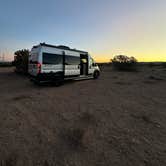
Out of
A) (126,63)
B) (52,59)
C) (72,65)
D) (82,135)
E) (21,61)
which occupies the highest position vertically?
(126,63)

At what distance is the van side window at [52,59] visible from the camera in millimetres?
8391

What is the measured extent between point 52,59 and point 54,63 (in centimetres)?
30

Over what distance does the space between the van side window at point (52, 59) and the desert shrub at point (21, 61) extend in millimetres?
9076

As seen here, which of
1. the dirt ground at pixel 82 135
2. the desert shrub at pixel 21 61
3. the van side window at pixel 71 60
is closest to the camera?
the dirt ground at pixel 82 135

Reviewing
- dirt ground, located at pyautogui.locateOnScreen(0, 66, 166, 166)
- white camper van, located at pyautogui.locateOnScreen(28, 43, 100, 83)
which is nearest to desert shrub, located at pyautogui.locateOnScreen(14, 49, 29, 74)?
white camper van, located at pyautogui.locateOnScreen(28, 43, 100, 83)

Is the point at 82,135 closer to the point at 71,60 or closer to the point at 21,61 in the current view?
the point at 71,60

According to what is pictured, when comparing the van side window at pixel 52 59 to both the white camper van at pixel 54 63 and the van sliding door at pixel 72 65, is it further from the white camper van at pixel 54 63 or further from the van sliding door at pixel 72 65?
A: the van sliding door at pixel 72 65

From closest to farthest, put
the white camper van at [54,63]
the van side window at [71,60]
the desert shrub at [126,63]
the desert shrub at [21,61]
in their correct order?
the white camper van at [54,63]
the van side window at [71,60]
the desert shrub at [21,61]
the desert shrub at [126,63]

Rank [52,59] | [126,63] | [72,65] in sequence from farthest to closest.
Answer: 1. [126,63]
2. [72,65]
3. [52,59]

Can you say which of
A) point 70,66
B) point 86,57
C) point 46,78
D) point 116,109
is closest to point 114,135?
point 116,109

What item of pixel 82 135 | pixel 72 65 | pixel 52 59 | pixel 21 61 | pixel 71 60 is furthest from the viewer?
pixel 21 61

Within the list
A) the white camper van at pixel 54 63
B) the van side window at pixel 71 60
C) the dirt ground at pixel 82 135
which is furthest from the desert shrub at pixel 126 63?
the dirt ground at pixel 82 135

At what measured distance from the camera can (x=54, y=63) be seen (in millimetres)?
8898

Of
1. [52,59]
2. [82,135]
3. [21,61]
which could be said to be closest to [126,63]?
[21,61]
